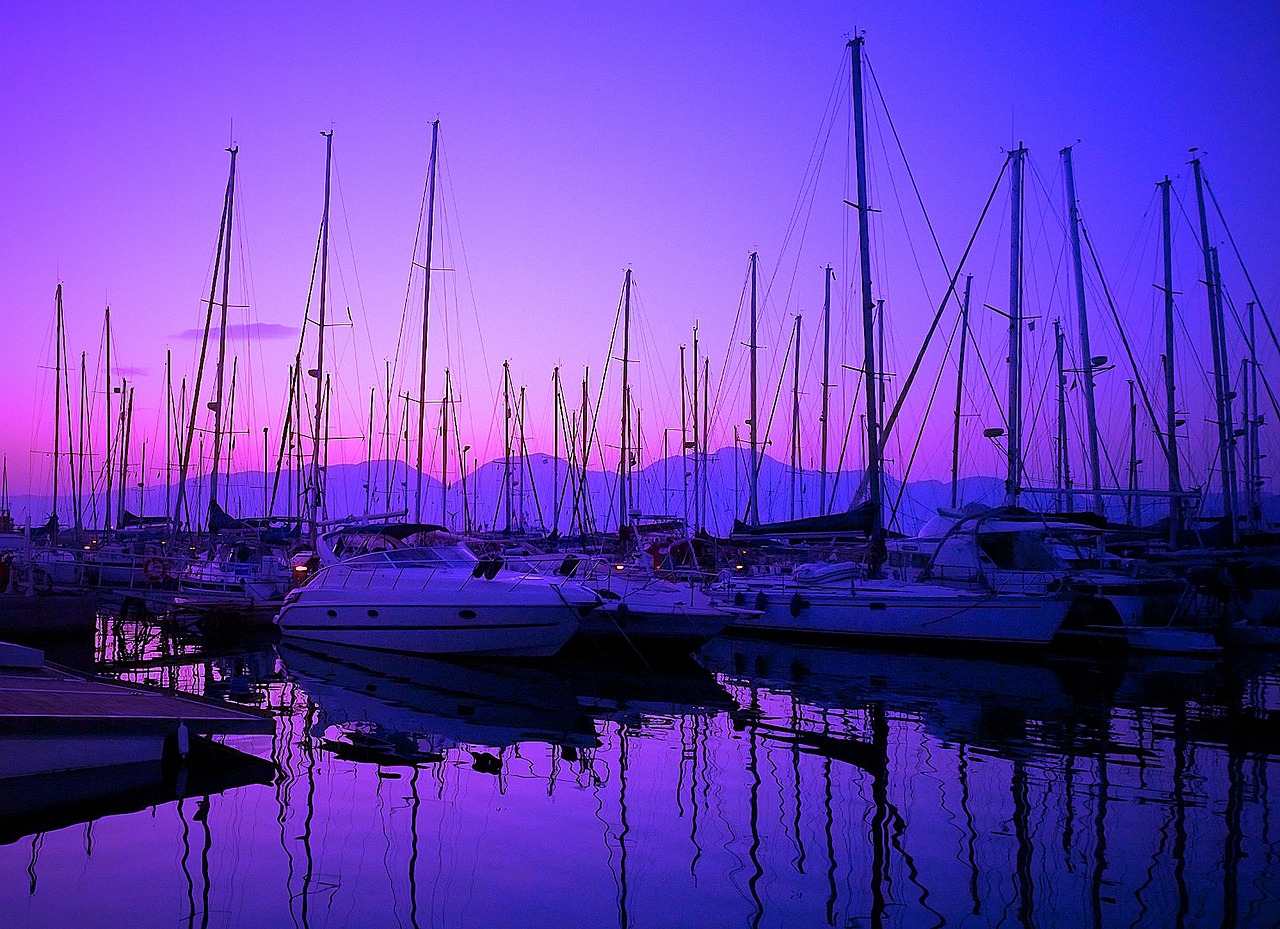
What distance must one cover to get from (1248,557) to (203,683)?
2503 centimetres

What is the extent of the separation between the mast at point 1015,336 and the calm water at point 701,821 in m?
12.1

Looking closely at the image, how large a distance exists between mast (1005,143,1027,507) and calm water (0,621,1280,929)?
39.6 ft

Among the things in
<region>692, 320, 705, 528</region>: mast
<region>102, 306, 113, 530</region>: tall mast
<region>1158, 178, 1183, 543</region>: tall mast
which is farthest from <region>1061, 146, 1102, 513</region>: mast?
<region>102, 306, 113, 530</region>: tall mast

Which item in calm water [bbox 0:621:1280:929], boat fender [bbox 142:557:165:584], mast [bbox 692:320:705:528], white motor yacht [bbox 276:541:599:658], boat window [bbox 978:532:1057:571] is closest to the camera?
calm water [bbox 0:621:1280:929]

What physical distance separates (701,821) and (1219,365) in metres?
33.0

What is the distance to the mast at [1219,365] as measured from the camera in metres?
32.8

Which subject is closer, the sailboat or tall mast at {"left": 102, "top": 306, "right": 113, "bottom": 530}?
the sailboat

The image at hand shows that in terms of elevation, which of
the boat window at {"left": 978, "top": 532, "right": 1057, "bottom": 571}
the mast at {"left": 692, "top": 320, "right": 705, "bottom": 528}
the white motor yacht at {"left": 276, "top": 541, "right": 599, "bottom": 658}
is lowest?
the white motor yacht at {"left": 276, "top": 541, "right": 599, "bottom": 658}

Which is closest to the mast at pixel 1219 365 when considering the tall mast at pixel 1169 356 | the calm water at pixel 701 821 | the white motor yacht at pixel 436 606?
the tall mast at pixel 1169 356

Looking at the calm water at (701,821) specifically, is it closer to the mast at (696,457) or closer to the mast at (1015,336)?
the mast at (1015,336)

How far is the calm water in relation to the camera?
688cm

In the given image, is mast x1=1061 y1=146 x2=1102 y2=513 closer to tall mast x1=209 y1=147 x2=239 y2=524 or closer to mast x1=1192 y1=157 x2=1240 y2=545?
mast x1=1192 y1=157 x2=1240 y2=545

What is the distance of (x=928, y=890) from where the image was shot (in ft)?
23.6

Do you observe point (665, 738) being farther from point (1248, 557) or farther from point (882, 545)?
point (1248, 557)
